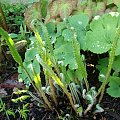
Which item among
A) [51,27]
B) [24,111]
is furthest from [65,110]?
[51,27]

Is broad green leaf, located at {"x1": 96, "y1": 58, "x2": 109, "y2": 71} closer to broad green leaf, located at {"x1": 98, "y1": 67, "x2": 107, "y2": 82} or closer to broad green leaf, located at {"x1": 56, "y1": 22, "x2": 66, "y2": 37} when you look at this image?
broad green leaf, located at {"x1": 98, "y1": 67, "x2": 107, "y2": 82}

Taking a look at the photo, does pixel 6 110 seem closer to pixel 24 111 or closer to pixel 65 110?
pixel 24 111

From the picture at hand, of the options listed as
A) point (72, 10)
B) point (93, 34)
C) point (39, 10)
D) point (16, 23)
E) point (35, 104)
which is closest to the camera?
point (93, 34)

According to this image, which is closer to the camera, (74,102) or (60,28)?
(74,102)

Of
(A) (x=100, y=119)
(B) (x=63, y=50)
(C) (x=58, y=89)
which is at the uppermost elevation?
(B) (x=63, y=50)

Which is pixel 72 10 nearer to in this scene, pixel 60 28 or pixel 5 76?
pixel 60 28

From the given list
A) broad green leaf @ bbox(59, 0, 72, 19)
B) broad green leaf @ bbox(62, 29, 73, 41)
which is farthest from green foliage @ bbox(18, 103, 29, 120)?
broad green leaf @ bbox(59, 0, 72, 19)

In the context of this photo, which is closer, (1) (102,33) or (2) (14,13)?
(1) (102,33)

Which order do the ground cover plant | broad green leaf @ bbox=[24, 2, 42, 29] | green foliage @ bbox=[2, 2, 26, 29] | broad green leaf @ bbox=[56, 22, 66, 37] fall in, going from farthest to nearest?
1. green foliage @ bbox=[2, 2, 26, 29]
2. broad green leaf @ bbox=[24, 2, 42, 29]
3. broad green leaf @ bbox=[56, 22, 66, 37]
4. the ground cover plant

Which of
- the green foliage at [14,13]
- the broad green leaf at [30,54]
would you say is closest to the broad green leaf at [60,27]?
the broad green leaf at [30,54]

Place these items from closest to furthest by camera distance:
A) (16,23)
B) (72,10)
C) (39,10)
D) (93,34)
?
(93,34)
(72,10)
(39,10)
(16,23)

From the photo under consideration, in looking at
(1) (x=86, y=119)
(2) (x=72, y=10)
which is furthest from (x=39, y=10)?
(1) (x=86, y=119)
